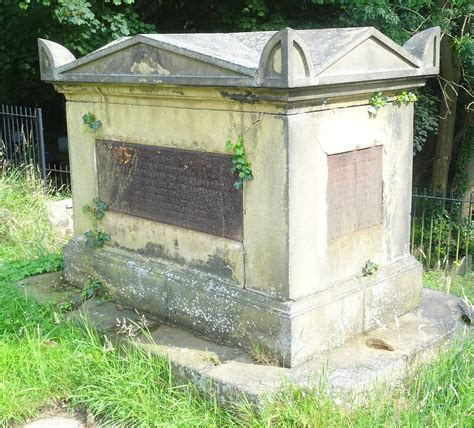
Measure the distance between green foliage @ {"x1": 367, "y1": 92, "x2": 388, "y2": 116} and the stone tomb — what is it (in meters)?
0.05

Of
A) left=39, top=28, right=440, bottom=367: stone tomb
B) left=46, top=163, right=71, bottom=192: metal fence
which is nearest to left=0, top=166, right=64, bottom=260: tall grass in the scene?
left=46, top=163, right=71, bottom=192: metal fence

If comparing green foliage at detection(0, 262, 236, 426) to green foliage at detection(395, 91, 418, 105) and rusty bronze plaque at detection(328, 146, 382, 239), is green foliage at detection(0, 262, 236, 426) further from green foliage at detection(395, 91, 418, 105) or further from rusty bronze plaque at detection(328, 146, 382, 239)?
green foliage at detection(395, 91, 418, 105)

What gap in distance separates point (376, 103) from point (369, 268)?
1.06 metres

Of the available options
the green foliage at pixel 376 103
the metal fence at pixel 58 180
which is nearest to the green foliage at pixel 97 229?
the green foliage at pixel 376 103

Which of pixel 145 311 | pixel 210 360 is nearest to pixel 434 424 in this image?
pixel 210 360

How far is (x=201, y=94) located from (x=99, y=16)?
6586 millimetres

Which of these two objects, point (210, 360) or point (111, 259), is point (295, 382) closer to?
point (210, 360)

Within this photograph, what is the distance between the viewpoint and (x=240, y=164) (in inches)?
153

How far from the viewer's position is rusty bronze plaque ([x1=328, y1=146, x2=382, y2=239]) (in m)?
3.98

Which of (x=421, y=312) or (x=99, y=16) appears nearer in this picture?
(x=421, y=312)

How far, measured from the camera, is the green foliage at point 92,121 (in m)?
4.94

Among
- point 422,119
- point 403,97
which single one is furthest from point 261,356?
point 422,119

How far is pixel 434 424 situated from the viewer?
320 centimetres

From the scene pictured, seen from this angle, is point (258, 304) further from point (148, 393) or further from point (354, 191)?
point (354, 191)
